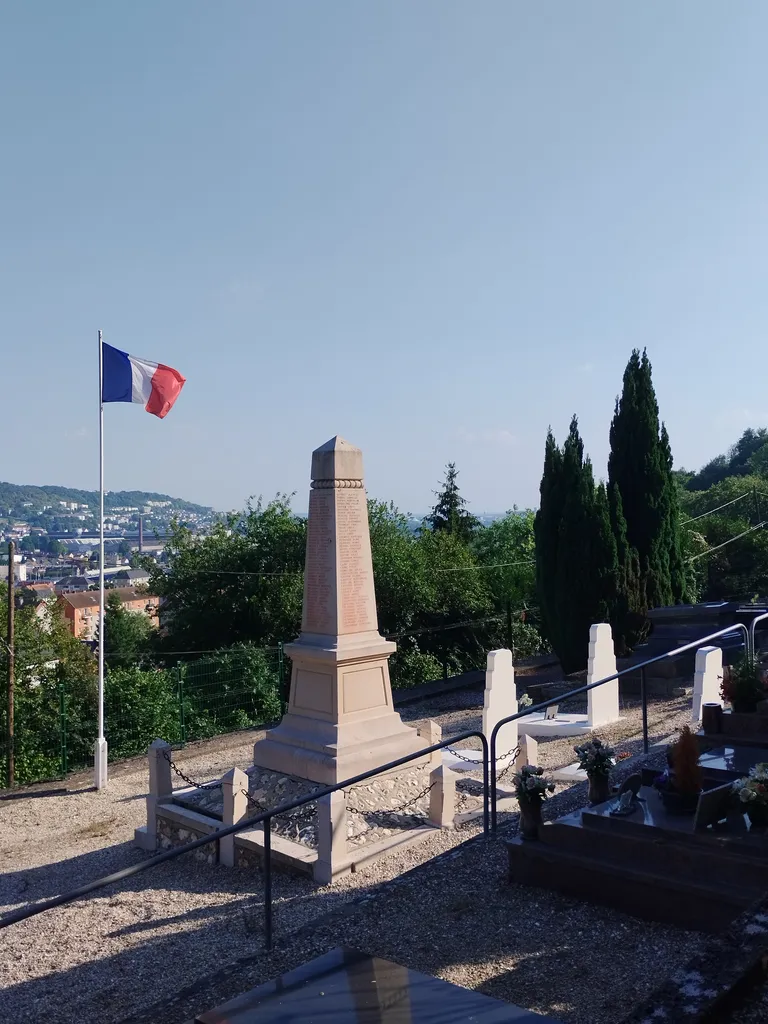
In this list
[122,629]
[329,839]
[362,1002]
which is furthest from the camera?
[122,629]

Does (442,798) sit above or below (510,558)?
below

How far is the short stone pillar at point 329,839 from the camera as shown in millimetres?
7723

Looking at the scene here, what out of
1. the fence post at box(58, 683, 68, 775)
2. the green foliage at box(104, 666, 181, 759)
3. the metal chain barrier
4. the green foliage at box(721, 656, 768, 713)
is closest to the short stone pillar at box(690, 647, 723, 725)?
the metal chain barrier

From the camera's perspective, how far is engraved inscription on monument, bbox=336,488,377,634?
10141 mm

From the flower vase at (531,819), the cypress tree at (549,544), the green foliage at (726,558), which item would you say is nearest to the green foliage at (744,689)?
the flower vase at (531,819)

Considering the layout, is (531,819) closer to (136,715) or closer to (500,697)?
(500,697)

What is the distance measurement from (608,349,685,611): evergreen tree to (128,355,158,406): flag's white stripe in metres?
10.3

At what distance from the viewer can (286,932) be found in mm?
6523

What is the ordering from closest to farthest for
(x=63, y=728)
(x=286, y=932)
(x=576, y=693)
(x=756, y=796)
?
(x=756, y=796) → (x=286, y=932) → (x=576, y=693) → (x=63, y=728)

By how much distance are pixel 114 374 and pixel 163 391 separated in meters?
0.82

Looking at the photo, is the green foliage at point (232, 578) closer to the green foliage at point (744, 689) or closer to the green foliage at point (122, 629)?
the green foliage at point (122, 629)

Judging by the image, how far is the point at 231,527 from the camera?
27.0m

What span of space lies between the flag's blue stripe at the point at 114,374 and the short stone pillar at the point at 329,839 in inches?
335

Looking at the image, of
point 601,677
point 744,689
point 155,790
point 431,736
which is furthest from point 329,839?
point 601,677
